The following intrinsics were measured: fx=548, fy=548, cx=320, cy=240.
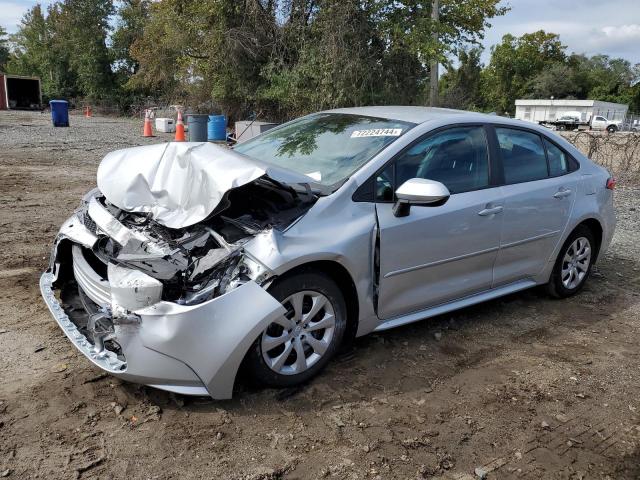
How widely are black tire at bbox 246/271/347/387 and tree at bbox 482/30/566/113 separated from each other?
2910 inches

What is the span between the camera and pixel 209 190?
3168 millimetres

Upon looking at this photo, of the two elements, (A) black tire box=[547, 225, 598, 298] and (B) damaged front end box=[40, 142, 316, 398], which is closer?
(B) damaged front end box=[40, 142, 316, 398]

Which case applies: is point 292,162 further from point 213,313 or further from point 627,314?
point 627,314

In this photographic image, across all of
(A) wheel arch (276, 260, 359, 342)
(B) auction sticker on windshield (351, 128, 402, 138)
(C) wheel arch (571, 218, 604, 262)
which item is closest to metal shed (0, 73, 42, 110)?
(B) auction sticker on windshield (351, 128, 402, 138)

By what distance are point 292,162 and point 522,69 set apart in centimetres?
7691

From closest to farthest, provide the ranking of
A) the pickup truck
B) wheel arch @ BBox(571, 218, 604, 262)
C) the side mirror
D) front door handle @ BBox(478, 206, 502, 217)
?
the side mirror → front door handle @ BBox(478, 206, 502, 217) → wheel arch @ BBox(571, 218, 604, 262) → the pickup truck

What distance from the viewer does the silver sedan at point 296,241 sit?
2855mm

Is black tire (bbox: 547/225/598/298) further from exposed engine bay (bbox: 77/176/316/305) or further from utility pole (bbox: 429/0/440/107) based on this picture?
utility pole (bbox: 429/0/440/107)

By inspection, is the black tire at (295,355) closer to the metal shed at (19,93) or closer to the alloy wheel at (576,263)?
the alloy wheel at (576,263)

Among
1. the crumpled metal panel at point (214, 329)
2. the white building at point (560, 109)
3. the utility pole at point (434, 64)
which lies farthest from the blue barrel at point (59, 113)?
the white building at point (560, 109)

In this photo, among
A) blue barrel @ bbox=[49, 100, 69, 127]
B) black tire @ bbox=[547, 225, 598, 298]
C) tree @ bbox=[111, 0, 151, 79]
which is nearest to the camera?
black tire @ bbox=[547, 225, 598, 298]

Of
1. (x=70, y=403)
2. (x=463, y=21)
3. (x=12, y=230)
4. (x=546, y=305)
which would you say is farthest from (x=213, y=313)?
(x=463, y=21)

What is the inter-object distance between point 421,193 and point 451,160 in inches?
32.0

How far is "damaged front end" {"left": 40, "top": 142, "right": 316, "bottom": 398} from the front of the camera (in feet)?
→ 9.12
